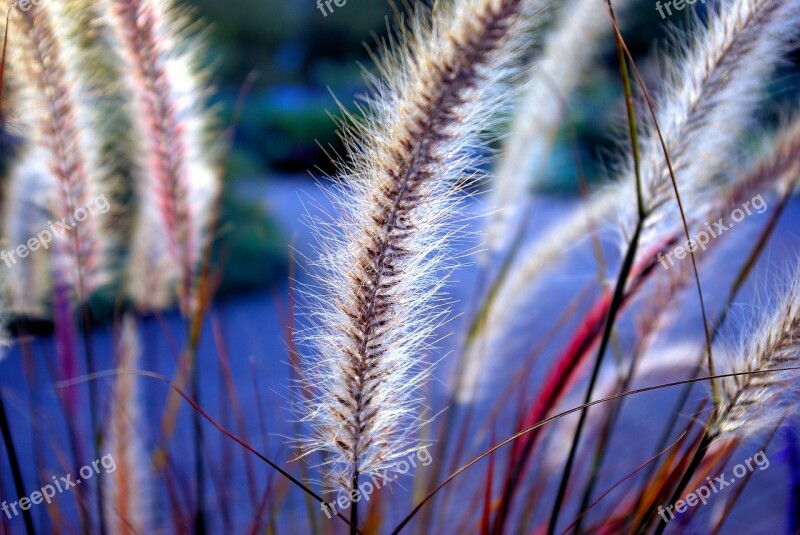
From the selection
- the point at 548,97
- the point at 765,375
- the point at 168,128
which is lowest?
the point at 765,375

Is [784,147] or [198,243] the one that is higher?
[198,243]

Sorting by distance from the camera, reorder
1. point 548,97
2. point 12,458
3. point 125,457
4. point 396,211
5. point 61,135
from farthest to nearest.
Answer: point 548,97
point 125,457
point 61,135
point 12,458
point 396,211

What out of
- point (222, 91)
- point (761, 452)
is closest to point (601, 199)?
point (761, 452)

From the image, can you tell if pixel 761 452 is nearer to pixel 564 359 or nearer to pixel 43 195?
pixel 564 359

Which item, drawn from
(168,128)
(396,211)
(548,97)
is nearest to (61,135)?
(168,128)

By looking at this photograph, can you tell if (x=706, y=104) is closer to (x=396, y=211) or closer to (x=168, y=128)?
(x=396, y=211)
